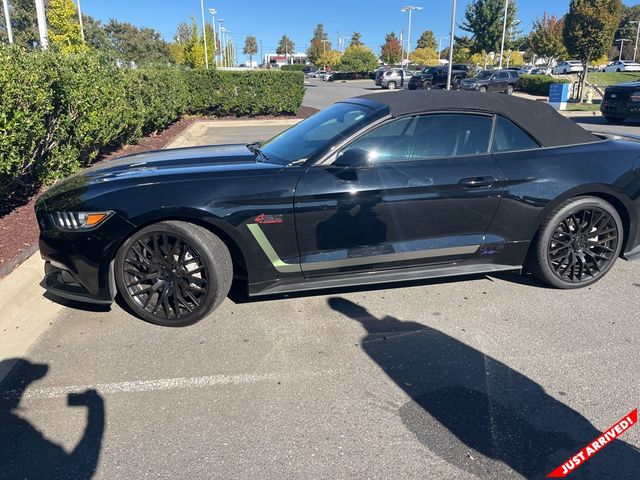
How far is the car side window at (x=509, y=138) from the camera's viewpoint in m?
3.97

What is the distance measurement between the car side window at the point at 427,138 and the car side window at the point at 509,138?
0.25 ft

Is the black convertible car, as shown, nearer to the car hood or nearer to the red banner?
the car hood

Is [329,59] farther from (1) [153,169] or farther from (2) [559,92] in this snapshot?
(1) [153,169]

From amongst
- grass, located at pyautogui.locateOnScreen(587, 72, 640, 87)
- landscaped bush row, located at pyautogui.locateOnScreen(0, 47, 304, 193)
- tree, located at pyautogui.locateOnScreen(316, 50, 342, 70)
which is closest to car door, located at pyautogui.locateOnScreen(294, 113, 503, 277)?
landscaped bush row, located at pyautogui.locateOnScreen(0, 47, 304, 193)

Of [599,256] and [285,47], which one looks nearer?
[599,256]

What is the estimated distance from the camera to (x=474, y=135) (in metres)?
3.94

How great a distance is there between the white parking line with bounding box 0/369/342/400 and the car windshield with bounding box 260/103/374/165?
154cm

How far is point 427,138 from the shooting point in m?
3.88

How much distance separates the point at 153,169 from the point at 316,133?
129cm

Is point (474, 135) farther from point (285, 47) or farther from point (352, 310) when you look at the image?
point (285, 47)

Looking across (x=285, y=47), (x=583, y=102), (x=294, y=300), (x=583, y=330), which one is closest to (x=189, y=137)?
(x=294, y=300)

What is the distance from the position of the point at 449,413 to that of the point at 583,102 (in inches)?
1135

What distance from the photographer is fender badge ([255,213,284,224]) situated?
11.4ft

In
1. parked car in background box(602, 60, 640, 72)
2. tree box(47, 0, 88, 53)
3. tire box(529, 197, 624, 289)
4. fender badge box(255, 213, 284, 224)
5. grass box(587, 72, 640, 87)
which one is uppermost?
tree box(47, 0, 88, 53)
